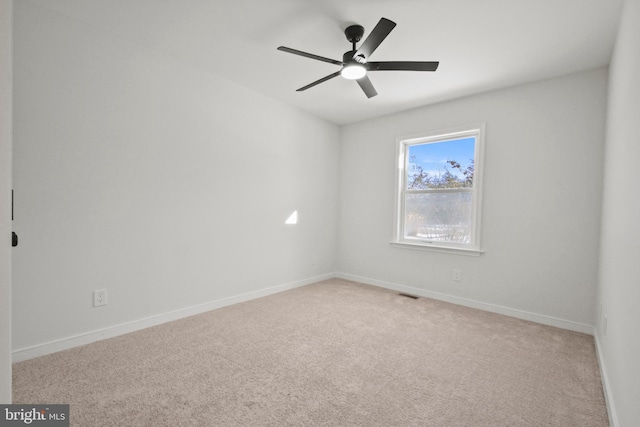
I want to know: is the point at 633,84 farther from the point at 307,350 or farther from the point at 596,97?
the point at 307,350

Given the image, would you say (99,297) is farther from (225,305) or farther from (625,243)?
(625,243)

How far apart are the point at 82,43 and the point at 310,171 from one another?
2.66m

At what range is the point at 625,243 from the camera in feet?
4.86

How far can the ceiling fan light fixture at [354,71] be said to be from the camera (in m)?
2.22

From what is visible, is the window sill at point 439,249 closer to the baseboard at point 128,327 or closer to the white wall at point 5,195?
the baseboard at point 128,327

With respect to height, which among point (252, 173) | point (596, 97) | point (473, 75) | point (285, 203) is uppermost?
point (473, 75)

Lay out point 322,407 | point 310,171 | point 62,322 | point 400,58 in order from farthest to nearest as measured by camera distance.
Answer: point 310,171 → point 400,58 → point 62,322 → point 322,407

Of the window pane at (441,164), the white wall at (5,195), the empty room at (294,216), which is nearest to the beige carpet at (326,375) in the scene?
the empty room at (294,216)

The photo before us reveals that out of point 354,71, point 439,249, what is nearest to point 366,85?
point 354,71

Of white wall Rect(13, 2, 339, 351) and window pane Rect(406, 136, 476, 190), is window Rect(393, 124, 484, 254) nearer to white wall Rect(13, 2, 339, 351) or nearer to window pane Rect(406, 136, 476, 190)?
window pane Rect(406, 136, 476, 190)

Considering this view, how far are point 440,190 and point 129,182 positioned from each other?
11.0 ft

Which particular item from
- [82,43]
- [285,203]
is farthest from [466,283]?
[82,43]

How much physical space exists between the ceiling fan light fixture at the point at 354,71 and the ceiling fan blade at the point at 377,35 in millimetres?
82

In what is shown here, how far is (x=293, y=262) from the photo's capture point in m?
3.99
